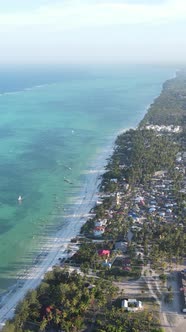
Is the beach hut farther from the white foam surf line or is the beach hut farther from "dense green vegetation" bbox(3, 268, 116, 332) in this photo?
"dense green vegetation" bbox(3, 268, 116, 332)

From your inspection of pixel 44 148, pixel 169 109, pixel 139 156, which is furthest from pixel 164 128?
pixel 44 148

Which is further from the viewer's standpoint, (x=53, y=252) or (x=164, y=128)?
(x=164, y=128)

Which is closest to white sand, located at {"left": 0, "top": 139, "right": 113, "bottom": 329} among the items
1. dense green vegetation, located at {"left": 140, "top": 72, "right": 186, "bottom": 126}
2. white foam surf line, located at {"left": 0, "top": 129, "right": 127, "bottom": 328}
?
white foam surf line, located at {"left": 0, "top": 129, "right": 127, "bottom": 328}

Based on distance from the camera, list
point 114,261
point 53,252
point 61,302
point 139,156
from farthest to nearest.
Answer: point 139,156 < point 53,252 < point 114,261 < point 61,302

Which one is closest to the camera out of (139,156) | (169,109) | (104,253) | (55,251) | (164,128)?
(104,253)

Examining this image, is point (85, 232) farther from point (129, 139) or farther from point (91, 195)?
point (129, 139)

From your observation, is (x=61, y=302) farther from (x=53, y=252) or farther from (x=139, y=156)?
(x=139, y=156)

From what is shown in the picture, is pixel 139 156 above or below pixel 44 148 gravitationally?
below

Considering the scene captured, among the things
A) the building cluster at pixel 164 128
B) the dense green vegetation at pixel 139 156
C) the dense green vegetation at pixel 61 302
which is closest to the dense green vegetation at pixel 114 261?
the dense green vegetation at pixel 61 302
